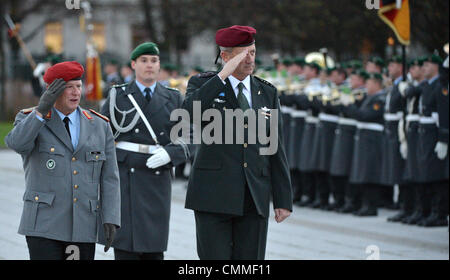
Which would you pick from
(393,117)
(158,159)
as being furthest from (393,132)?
(158,159)

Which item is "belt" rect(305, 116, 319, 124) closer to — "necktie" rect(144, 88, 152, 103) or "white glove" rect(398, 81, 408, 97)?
"white glove" rect(398, 81, 408, 97)

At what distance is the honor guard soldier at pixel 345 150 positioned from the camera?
589 inches

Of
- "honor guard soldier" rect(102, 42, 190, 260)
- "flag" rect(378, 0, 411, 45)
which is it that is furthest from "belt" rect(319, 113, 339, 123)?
"honor guard soldier" rect(102, 42, 190, 260)

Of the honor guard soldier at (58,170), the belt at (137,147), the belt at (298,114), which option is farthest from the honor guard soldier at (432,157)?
the honor guard soldier at (58,170)

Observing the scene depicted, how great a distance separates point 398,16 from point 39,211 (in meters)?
7.04

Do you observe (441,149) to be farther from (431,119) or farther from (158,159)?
(158,159)

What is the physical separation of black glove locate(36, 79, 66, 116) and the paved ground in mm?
4342

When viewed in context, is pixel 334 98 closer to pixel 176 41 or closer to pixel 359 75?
pixel 359 75

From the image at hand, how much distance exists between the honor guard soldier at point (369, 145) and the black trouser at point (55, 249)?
8.56 m

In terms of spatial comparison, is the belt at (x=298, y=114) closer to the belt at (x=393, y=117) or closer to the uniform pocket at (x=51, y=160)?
the belt at (x=393, y=117)

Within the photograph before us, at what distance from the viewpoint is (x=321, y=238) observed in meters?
12.5

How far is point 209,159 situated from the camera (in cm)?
661

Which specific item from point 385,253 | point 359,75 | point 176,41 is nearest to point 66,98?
point 385,253

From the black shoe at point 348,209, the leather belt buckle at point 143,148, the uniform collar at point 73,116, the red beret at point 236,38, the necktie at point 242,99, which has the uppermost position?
the red beret at point 236,38
